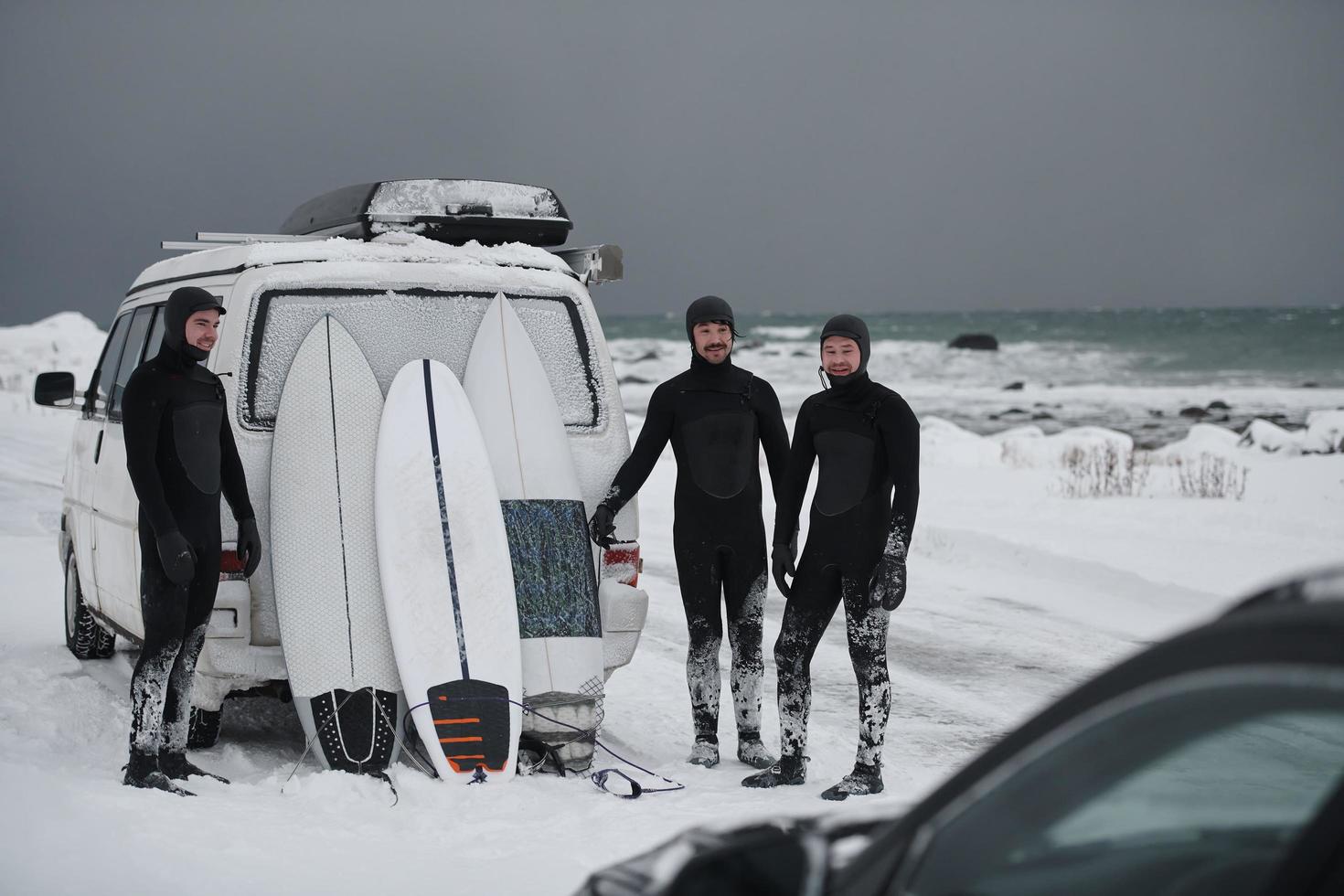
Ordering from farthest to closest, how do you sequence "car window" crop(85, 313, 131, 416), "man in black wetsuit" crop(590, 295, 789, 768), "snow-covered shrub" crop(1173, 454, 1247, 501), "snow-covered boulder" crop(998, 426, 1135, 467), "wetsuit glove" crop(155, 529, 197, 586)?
"snow-covered boulder" crop(998, 426, 1135, 467) < "snow-covered shrub" crop(1173, 454, 1247, 501) < "car window" crop(85, 313, 131, 416) < "man in black wetsuit" crop(590, 295, 789, 768) < "wetsuit glove" crop(155, 529, 197, 586)

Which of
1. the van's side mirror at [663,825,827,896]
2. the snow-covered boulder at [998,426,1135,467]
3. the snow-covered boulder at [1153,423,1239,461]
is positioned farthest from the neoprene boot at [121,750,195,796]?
the snow-covered boulder at [1153,423,1239,461]

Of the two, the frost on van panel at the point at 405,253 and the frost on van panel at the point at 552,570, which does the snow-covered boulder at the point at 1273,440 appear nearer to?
the frost on van panel at the point at 405,253

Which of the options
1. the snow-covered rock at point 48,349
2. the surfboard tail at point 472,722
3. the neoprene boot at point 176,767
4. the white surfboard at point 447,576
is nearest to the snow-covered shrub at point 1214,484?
the white surfboard at point 447,576

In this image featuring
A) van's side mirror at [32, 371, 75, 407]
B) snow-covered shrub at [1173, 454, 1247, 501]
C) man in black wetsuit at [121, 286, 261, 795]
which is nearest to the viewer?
man in black wetsuit at [121, 286, 261, 795]

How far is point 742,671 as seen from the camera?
5.65 m

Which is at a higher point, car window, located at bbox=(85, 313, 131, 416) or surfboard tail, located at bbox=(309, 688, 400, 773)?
car window, located at bbox=(85, 313, 131, 416)

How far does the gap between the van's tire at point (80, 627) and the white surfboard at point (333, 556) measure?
2470 mm

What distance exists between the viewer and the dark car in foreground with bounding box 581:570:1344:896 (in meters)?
1.34

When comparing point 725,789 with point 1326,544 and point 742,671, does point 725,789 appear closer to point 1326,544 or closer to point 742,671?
point 742,671

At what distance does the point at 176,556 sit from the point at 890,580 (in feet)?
8.65

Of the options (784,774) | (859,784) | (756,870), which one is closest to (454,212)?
(784,774)

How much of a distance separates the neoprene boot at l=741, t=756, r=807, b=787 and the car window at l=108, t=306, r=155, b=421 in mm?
3466

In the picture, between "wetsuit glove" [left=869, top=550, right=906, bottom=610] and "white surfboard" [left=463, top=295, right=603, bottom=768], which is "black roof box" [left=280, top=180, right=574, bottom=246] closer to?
"white surfboard" [left=463, top=295, right=603, bottom=768]

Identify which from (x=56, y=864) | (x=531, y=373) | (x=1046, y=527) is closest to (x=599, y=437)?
(x=531, y=373)
